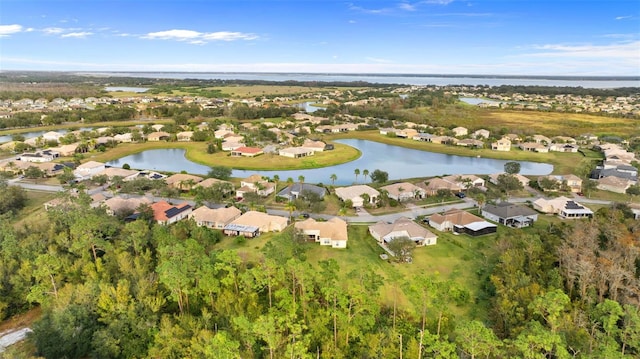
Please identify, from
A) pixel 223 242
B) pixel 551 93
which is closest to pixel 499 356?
pixel 223 242

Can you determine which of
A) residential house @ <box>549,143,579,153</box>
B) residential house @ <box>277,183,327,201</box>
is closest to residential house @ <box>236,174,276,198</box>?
residential house @ <box>277,183,327,201</box>

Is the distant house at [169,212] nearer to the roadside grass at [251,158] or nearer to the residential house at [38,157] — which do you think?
the roadside grass at [251,158]

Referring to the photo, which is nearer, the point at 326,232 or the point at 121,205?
the point at 326,232

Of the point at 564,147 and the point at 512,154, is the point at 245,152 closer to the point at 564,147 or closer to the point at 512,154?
the point at 512,154

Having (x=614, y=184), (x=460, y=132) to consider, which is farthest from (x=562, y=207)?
(x=460, y=132)

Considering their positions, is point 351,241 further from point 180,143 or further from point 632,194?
point 180,143

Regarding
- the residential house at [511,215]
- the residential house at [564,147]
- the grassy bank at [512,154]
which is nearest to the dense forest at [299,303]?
the residential house at [511,215]
